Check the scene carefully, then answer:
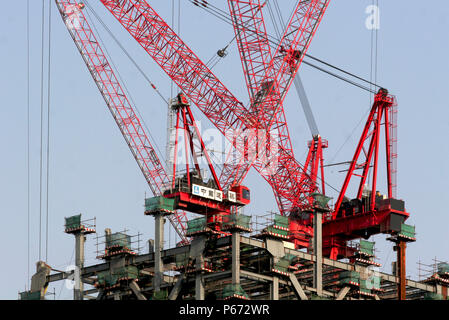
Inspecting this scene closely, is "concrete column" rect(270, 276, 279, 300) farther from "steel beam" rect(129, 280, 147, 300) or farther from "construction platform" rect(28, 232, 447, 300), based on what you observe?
"steel beam" rect(129, 280, 147, 300)

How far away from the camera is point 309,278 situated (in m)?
167

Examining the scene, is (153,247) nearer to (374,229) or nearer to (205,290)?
(205,290)

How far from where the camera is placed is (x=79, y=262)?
162 metres

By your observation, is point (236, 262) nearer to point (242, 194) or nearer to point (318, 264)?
point (318, 264)

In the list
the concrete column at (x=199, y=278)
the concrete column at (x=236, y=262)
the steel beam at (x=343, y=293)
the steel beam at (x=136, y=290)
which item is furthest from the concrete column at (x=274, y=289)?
the steel beam at (x=136, y=290)

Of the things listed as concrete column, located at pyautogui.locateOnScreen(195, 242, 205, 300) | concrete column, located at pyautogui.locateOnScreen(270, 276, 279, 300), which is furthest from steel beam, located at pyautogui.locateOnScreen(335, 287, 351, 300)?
concrete column, located at pyautogui.locateOnScreen(195, 242, 205, 300)

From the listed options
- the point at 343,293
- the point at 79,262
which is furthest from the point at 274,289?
the point at 79,262

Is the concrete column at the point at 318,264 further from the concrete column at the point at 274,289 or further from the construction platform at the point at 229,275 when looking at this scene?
the concrete column at the point at 274,289

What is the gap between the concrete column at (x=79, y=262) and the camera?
160 meters

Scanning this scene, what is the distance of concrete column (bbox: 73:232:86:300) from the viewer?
16039 centimetres
